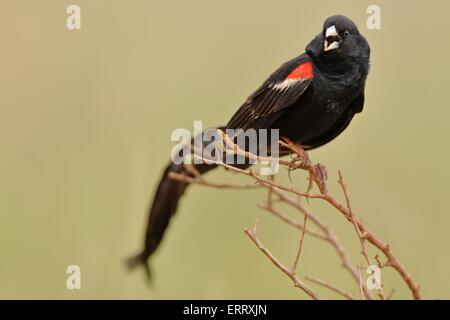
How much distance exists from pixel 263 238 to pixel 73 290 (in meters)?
1.21

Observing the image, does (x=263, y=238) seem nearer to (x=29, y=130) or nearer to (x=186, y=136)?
(x=186, y=136)

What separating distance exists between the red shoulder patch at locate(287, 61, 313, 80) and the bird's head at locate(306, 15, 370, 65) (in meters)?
0.07

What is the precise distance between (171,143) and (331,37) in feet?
7.22

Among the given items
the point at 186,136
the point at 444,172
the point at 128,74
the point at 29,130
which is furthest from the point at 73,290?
the point at 444,172

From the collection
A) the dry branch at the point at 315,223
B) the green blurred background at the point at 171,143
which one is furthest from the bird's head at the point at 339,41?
the green blurred background at the point at 171,143

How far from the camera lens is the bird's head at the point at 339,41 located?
12.5ft

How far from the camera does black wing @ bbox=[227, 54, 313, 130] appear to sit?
13.0 feet

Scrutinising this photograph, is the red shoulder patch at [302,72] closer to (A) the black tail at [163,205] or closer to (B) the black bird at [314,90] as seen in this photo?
(B) the black bird at [314,90]

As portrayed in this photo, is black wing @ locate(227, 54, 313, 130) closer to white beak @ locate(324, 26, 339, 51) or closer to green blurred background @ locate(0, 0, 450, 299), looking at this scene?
white beak @ locate(324, 26, 339, 51)

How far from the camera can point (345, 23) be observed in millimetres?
3826

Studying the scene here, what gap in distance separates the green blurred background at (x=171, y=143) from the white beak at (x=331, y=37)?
3.73 feet

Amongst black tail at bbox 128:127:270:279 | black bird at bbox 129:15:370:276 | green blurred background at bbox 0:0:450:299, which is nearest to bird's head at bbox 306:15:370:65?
black bird at bbox 129:15:370:276

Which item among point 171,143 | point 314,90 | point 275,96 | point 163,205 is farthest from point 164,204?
point 171,143

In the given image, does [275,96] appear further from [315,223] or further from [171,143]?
[171,143]
